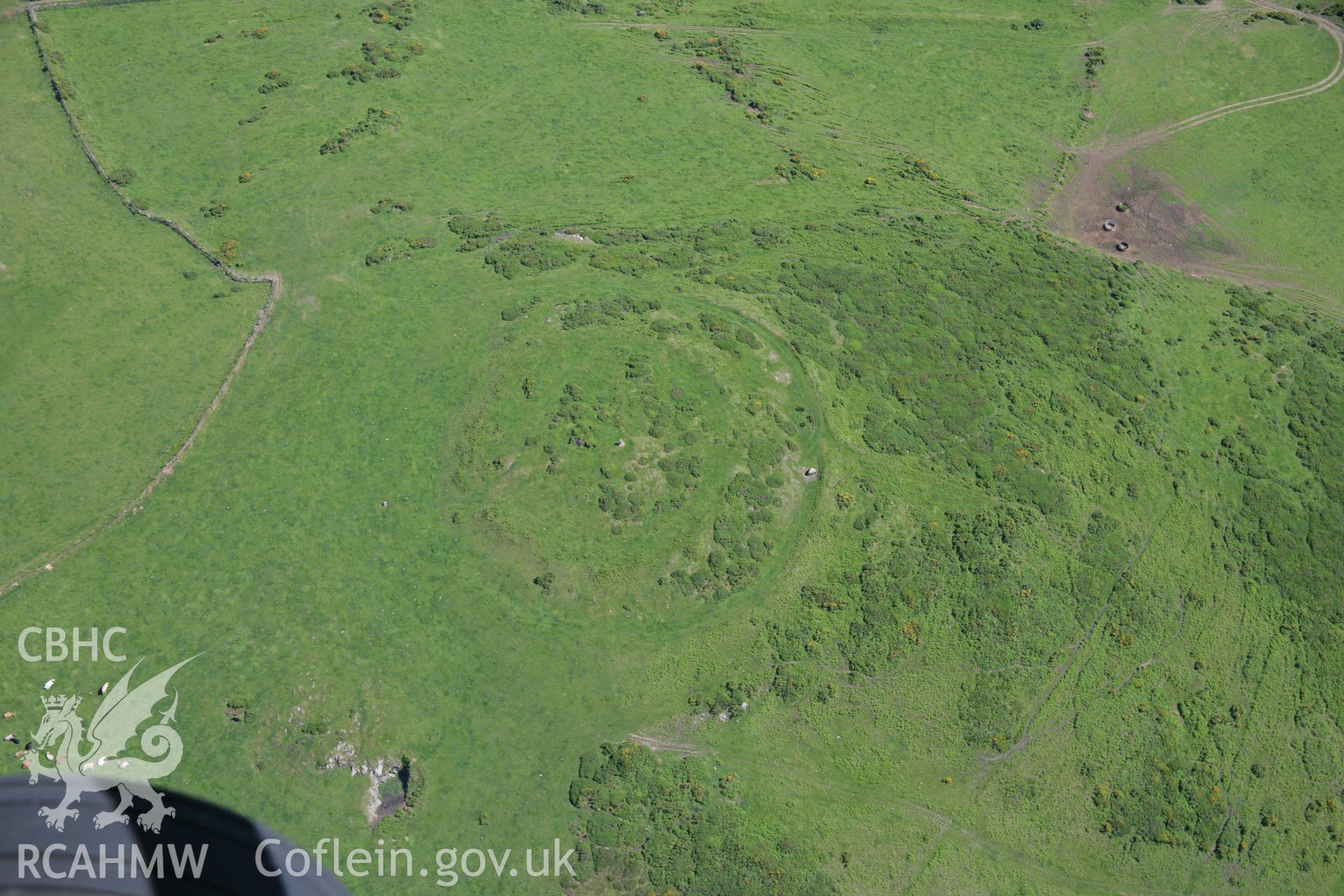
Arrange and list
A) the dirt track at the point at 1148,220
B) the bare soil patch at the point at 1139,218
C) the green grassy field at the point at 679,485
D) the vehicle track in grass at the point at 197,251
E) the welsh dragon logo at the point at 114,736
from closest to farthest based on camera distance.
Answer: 1. the welsh dragon logo at the point at 114,736
2. the green grassy field at the point at 679,485
3. the vehicle track in grass at the point at 197,251
4. the dirt track at the point at 1148,220
5. the bare soil patch at the point at 1139,218

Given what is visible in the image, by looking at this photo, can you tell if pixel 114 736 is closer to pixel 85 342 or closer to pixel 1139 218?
pixel 85 342

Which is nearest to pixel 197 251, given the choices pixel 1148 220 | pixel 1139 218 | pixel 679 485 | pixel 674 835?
pixel 679 485

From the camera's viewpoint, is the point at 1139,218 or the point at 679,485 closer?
the point at 679,485

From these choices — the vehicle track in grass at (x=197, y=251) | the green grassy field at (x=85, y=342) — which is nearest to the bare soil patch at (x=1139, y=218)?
the vehicle track in grass at (x=197, y=251)

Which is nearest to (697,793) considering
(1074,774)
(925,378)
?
(1074,774)

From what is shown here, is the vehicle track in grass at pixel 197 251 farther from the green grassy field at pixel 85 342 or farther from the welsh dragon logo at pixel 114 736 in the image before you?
the welsh dragon logo at pixel 114 736

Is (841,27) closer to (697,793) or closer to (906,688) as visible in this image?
(906,688)

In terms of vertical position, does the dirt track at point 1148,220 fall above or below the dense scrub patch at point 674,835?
above

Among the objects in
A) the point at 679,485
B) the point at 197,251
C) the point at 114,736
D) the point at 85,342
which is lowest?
the point at 114,736
